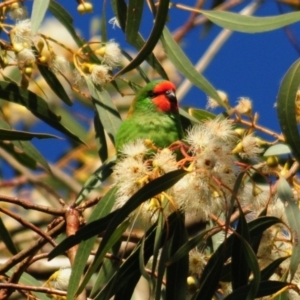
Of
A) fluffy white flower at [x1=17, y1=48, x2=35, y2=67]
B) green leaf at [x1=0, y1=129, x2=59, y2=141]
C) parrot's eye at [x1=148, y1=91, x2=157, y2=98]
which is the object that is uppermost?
parrot's eye at [x1=148, y1=91, x2=157, y2=98]

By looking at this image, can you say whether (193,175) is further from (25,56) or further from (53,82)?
(53,82)

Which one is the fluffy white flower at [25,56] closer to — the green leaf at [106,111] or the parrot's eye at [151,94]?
the green leaf at [106,111]

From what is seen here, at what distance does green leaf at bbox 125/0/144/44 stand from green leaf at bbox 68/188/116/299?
0.42 metres

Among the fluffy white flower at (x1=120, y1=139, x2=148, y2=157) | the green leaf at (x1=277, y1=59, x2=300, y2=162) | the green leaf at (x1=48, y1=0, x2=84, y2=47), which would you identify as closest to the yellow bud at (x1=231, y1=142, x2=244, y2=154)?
the green leaf at (x1=277, y1=59, x2=300, y2=162)

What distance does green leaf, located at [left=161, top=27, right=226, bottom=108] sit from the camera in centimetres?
248

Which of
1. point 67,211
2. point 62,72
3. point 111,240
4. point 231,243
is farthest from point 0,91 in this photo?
point 231,243

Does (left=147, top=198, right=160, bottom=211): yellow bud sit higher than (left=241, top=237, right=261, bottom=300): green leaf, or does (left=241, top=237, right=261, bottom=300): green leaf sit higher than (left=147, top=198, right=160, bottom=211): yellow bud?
(left=147, top=198, right=160, bottom=211): yellow bud

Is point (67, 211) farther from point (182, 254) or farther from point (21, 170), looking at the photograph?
point (21, 170)

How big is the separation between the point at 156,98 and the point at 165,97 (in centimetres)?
4

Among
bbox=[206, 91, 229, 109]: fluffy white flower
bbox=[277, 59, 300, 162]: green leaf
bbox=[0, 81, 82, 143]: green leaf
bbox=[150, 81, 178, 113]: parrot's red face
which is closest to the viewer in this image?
bbox=[277, 59, 300, 162]: green leaf

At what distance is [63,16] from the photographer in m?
2.86

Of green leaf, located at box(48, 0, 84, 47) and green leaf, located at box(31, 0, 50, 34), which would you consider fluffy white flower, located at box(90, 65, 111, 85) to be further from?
green leaf, located at box(31, 0, 50, 34)

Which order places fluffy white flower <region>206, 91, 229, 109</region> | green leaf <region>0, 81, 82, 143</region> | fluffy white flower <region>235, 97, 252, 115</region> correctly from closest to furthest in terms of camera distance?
fluffy white flower <region>235, 97, 252, 115</region>
fluffy white flower <region>206, 91, 229, 109</region>
green leaf <region>0, 81, 82, 143</region>

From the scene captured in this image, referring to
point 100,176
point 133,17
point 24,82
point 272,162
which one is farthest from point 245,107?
point 24,82
